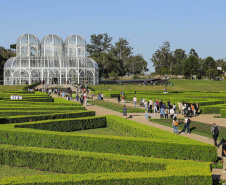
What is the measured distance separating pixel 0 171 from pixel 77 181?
198 inches

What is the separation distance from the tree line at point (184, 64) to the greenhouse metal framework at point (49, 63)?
39547 millimetres

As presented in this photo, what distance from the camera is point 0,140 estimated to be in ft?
51.1

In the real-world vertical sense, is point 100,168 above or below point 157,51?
below

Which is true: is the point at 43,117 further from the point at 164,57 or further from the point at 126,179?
the point at 164,57

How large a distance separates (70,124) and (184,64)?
84356mm

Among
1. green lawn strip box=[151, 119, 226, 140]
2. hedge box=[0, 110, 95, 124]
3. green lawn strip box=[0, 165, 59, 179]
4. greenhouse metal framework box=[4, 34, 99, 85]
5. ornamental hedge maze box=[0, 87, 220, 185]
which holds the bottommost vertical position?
green lawn strip box=[0, 165, 59, 179]

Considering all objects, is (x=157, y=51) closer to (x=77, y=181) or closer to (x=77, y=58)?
(x=77, y=58)

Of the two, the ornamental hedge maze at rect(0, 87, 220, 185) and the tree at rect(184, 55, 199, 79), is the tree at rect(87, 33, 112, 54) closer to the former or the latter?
the tree at rect(184, 55, 199, 79)

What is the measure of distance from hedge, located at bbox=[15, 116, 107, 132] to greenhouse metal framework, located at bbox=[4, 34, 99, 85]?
4622 cm

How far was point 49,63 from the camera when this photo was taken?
6931 cm

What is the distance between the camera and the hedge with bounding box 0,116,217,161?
12367 millimetres

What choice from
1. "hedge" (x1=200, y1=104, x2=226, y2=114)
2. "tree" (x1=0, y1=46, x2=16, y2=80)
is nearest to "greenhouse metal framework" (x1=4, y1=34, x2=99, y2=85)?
"tree" (x1=0, y1=46, x2=16, y2=80)

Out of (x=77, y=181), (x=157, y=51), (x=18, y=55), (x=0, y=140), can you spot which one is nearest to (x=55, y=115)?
(x=0, y=140)

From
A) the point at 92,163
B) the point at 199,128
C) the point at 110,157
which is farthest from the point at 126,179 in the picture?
the point at 199,128
